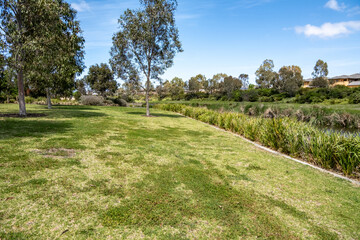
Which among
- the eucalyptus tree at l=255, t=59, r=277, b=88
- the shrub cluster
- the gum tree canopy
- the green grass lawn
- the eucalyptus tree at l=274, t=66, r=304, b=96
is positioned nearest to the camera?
the green grass lawn

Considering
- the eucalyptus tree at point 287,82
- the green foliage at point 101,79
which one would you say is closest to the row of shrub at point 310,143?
the green foliage at point 101,79

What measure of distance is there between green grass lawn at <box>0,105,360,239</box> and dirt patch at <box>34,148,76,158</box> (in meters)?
0.02

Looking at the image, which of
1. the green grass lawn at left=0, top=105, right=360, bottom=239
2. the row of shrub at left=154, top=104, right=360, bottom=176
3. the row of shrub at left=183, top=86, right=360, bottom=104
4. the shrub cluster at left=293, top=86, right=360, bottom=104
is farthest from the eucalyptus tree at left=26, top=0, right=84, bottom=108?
the shrub cluster at left=293, top=86, right=360, bottom=104

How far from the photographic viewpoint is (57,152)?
5.32 metres

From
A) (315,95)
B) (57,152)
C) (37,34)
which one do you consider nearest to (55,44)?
(37,34)

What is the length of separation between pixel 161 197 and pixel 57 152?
137 inches

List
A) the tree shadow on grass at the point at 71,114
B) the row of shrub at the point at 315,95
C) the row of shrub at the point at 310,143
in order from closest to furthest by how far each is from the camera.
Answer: the row of shrub at the point at 310,143 → the tree shadow on grass at the point at 71,114 → the row of shrub at the point at 315,95

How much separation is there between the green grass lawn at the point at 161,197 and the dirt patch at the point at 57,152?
0.02 metres

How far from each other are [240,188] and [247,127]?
6228mm

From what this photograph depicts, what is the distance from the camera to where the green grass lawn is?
2.70m

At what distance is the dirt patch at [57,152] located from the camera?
5.06 metres

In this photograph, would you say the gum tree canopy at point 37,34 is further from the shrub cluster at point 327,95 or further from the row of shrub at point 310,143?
the shrub cluster at point 327,95

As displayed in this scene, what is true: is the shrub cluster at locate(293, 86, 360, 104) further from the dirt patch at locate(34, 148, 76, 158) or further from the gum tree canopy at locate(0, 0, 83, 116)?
the dirt patch at locate(34, 148, 76, 158)

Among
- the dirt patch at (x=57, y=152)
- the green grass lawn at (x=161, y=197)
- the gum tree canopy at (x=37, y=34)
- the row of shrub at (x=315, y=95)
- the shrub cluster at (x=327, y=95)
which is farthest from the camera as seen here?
the shrub cluster at (x=327, y=95)
